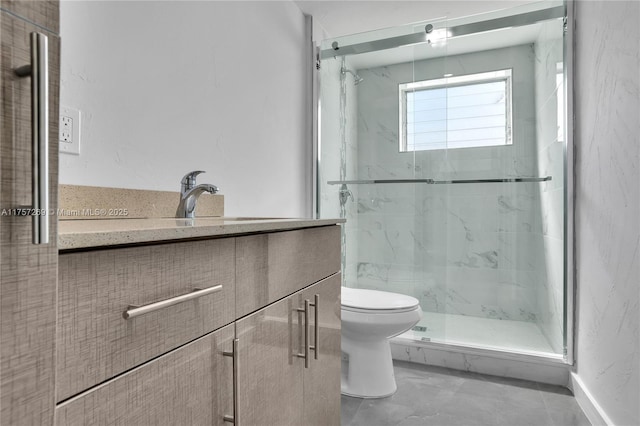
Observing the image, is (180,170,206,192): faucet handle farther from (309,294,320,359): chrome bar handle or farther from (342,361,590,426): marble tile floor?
(342,361,590,426): marble tile floor

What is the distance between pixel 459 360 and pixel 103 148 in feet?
6.86

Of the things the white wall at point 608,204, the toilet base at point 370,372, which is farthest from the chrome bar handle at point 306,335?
the white wall at point 608,204

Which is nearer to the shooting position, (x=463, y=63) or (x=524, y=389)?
(x=524, y=389)

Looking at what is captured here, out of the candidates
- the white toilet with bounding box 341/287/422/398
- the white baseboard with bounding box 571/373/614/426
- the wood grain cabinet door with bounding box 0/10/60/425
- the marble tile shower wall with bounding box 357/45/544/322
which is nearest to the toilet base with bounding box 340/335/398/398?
the white toilet with bounding box 341/287/422/398

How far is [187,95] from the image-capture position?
1.49 meters

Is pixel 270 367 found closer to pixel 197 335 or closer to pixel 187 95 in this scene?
pixel 197 335

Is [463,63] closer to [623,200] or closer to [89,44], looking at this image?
[623,200]

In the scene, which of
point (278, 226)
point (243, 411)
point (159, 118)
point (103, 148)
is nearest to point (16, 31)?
point (278, 226)

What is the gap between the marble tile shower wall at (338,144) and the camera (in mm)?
2572

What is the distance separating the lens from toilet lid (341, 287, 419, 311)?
1.85 m

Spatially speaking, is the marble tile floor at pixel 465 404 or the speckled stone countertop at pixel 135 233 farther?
the marble tile floor at pixel 465 404

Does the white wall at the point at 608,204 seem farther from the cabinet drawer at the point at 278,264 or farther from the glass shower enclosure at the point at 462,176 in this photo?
the cabinet drawer at the point at 278,264

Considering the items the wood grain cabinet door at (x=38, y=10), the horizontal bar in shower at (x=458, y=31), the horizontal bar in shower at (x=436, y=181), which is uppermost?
the horizontal bar in shower at (x=458, y=31)

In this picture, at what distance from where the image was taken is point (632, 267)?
1346 millimetres
